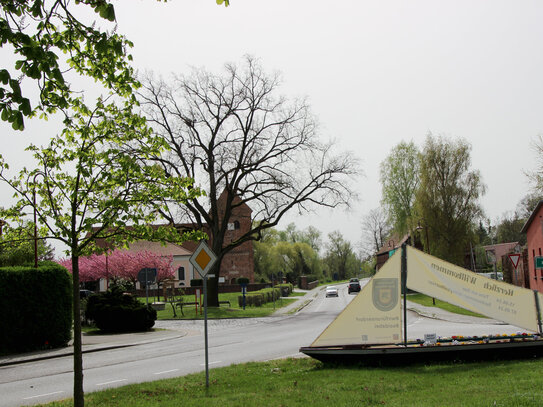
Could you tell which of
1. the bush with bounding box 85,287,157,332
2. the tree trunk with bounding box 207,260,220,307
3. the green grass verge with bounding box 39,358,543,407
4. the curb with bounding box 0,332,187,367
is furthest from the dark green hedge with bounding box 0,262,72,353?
the tree trunk with bounding box 207,260,220,307

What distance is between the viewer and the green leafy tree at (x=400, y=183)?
57031mm

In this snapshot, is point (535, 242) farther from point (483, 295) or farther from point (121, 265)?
point (121, 265)

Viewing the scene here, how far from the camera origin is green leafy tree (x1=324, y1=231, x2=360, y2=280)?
12988 centimetres

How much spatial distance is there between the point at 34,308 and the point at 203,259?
35.7 ft

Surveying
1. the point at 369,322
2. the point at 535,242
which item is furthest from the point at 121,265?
the point at 369,322

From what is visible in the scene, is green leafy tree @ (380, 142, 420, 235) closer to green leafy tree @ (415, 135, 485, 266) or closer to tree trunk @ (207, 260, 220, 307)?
green leafy tree @ (415, 135, 485, 266)

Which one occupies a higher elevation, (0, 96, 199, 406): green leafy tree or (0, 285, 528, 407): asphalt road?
(0, 96, 199, 406): green leafy tree

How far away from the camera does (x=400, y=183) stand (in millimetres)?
57688

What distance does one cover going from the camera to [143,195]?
927 centimetres

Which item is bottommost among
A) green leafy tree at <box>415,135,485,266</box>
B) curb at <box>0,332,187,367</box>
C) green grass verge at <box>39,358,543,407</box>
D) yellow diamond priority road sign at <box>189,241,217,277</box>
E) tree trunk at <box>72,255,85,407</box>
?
curb at <box>0,332,187,367</box>

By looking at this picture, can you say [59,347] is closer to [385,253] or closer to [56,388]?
[56,388]

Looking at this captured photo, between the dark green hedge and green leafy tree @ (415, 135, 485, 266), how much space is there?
36.0 m

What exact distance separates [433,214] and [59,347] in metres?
37.3

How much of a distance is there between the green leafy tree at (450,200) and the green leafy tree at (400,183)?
6.32 meters
